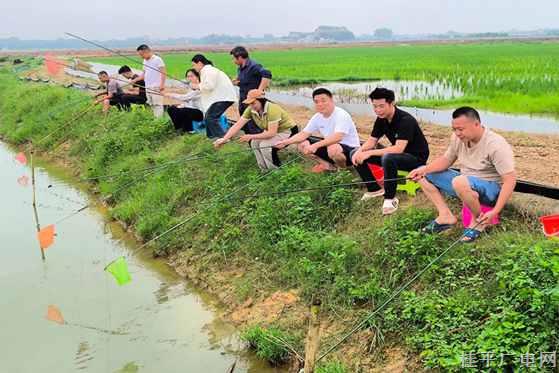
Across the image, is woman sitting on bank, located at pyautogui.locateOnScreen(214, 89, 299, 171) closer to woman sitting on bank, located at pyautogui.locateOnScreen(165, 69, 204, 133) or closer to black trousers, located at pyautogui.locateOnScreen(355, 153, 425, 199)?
black trousers, located at pyautogui.locateOnScreen(355, 153, 425, 199)

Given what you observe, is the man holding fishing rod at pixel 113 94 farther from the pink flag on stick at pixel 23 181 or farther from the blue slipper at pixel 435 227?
the blue slipper at pixel 435 227

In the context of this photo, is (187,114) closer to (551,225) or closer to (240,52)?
(240,52)

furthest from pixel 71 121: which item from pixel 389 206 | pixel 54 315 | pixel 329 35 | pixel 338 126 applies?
pixel 329 35

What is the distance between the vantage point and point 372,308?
14.0 feet

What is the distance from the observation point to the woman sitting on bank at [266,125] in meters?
6.38

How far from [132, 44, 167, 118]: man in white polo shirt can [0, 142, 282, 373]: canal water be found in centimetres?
297

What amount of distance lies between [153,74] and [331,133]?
489 cm

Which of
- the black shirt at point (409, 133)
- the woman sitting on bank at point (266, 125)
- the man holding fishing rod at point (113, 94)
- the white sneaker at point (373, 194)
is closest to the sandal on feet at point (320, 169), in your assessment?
the woman sitting on bank at point (266, 125)

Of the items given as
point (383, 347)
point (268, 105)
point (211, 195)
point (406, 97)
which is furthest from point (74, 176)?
point (406, 97)

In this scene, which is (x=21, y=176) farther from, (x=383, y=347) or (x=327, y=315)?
(x=383, y=347)

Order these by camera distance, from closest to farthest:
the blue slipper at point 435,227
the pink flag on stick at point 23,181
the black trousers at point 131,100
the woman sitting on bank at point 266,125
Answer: the blue slipper at point 435,227
the woman sitting on bank at point 266,125
the pink flag on stick at point 23,181
the black trousers at point 131,100

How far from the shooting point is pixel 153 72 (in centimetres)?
957

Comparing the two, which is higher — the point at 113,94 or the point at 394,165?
the point at 394,165

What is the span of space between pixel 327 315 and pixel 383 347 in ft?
2.20
